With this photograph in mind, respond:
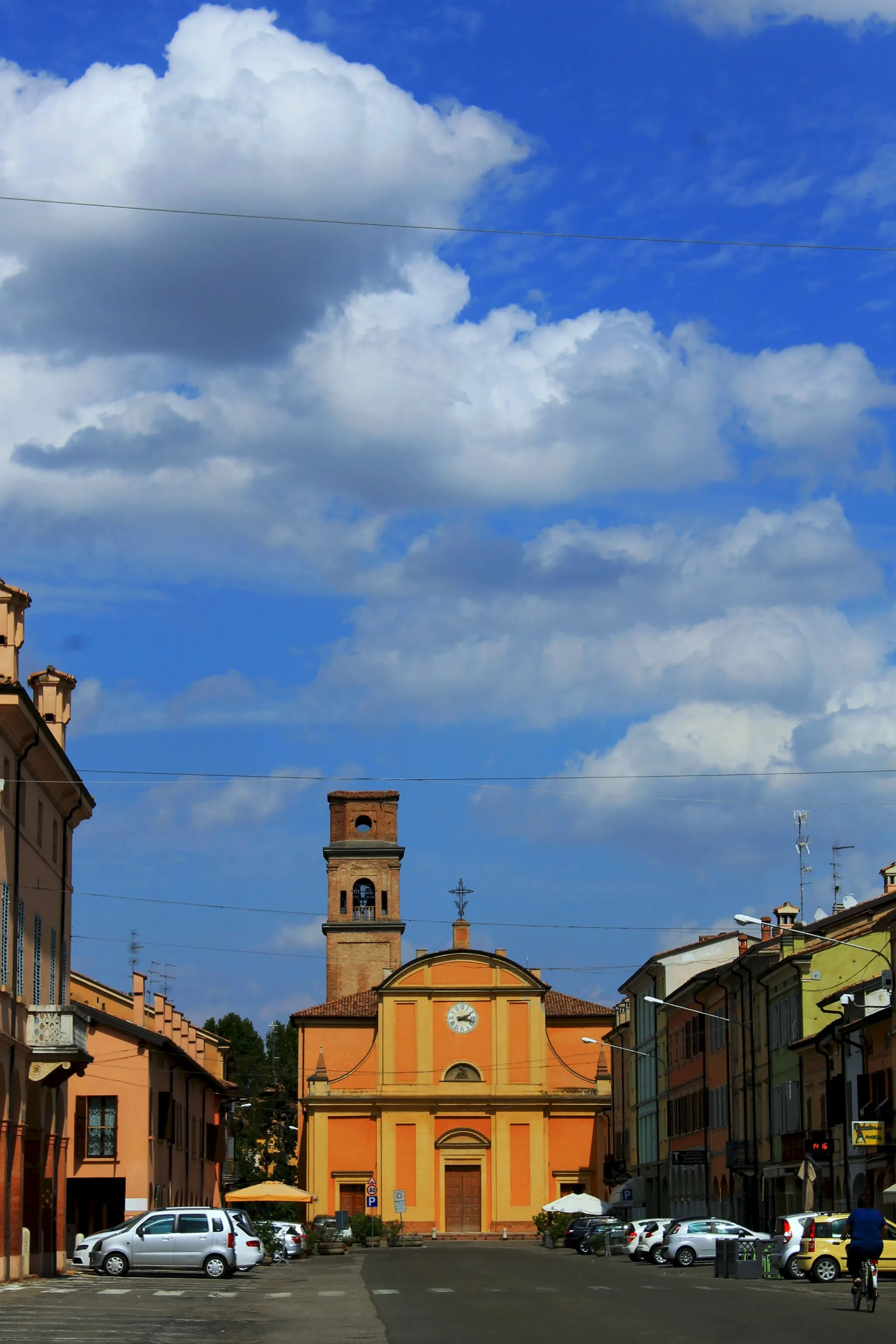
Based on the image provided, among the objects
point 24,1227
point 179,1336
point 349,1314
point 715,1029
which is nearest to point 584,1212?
point 715,1029

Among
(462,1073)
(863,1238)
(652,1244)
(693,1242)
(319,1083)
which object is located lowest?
(652,1244)

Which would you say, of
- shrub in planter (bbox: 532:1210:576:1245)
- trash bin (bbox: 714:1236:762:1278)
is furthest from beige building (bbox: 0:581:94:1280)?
shrub in planter (bbox: 532:1210:576:1245)

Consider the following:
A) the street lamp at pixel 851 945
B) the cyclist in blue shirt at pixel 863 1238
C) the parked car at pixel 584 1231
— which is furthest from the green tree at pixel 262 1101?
the cyclist in blue shirt at pixel 863 1238

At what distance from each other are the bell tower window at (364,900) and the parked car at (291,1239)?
122 feet

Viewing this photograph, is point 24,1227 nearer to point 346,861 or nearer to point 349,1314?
Answer: point 349,1314

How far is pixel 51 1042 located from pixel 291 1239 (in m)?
22.5

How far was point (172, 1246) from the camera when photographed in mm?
36062

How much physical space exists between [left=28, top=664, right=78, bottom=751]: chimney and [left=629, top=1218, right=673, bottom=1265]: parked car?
20.8 meters

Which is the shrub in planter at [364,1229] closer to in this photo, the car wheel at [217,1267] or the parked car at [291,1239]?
the parked car at [291,1239]

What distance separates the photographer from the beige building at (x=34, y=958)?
29859 millimetres

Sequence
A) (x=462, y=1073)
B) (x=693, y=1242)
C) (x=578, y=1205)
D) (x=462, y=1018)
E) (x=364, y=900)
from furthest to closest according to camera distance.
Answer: (x=364, y=900) → (x=462, y=1018) → (x=462, y=1073) → (x=578, y=1205) → (x=693, y=1242)

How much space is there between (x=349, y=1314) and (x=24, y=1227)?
990cm

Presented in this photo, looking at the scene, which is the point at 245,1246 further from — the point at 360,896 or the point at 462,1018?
the point at 360,896

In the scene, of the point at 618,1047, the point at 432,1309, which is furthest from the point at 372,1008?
the point at 432,1309
